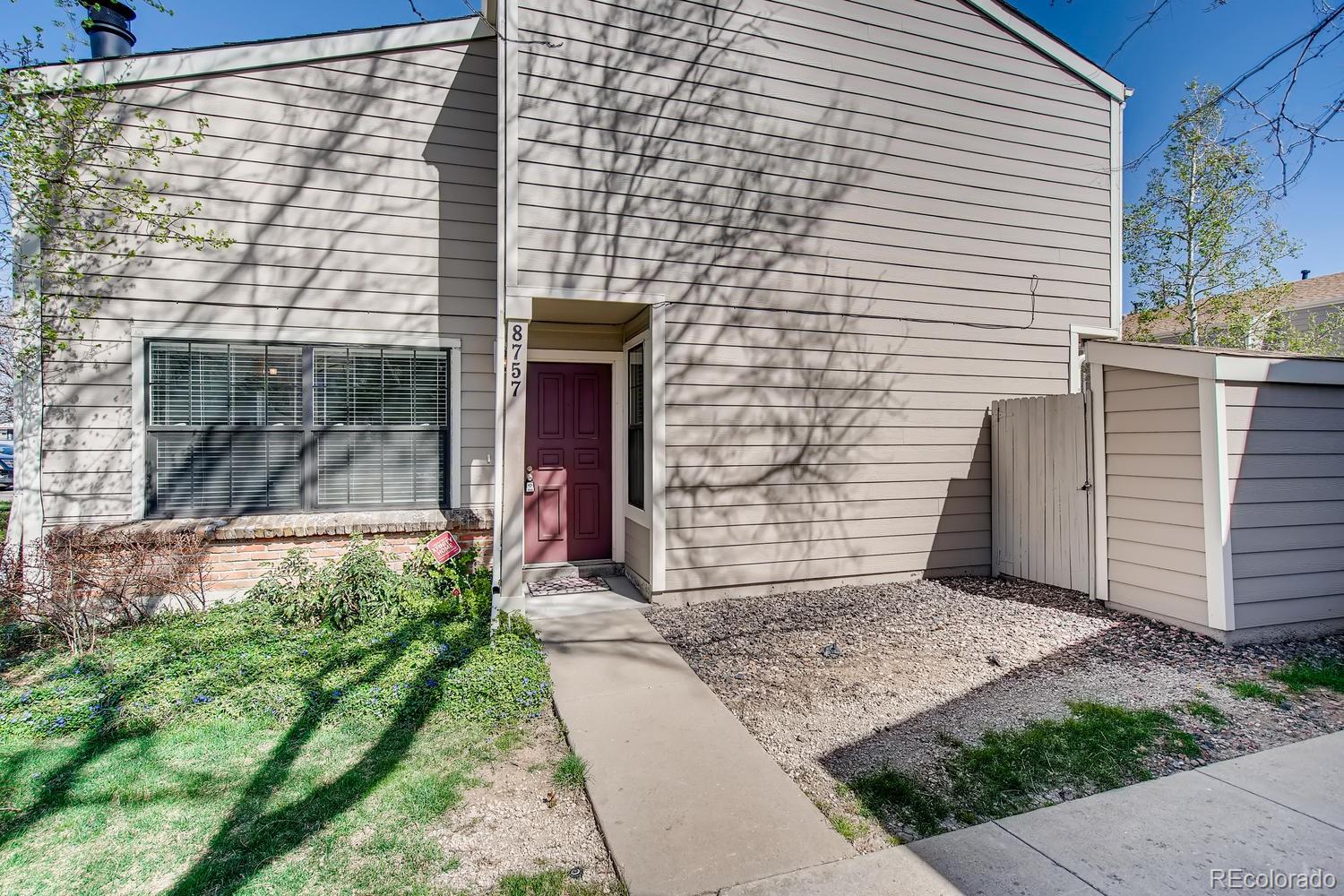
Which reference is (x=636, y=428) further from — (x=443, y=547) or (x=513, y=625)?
(x=513, y=625)

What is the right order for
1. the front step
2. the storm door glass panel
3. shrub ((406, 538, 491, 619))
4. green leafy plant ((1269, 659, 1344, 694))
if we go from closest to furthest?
green leafy plant ((1269, 659, 1344, 694))
shrub ((406, 538, 491, 619))
the storm door glass panel
the front step

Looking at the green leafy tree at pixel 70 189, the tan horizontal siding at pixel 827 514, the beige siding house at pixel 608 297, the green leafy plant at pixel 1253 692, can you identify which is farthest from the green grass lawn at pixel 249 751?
the green leafy plant at pixel 1253 692

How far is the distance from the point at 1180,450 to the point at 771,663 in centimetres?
343

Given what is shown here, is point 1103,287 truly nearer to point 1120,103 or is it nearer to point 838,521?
point 1120,103

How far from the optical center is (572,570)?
6.19 meters

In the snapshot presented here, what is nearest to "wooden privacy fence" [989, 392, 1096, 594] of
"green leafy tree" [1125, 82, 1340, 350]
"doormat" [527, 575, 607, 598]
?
"doormat" [527, 575, 607, 598]

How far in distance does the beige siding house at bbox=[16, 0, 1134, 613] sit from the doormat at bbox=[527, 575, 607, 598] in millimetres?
185

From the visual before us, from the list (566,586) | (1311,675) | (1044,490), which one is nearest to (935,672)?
(1311,675)

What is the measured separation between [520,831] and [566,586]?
3445 mm

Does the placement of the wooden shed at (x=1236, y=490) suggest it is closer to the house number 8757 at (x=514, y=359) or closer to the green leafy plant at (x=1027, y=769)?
the green leafy plant at (x=1027, y=769)

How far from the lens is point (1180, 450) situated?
454cm

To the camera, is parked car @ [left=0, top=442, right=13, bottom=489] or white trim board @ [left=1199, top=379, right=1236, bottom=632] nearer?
white trim board @ [left=1199, top=379, right=1236, bottom=632]

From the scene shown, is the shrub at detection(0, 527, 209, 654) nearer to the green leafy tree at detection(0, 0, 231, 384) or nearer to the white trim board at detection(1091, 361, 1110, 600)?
the green leafy tree at detection(0, 0, 231, 384)

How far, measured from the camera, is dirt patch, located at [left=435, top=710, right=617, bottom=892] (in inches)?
84.7
